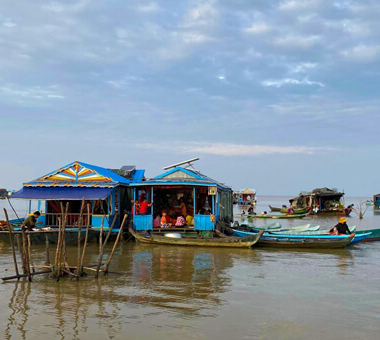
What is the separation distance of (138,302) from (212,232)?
8.49 meters

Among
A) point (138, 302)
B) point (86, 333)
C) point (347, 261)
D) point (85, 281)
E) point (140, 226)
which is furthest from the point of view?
point (140, 226)

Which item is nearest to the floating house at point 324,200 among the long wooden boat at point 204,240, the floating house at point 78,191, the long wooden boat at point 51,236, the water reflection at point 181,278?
the long wooden boat at point 204,240

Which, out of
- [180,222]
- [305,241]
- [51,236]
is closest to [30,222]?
[51,236]

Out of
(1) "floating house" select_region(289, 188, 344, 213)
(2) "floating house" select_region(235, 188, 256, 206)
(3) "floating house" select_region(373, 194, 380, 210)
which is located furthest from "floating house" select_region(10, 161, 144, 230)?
(2) "floating house" select_region(235, 188, 256, 206)

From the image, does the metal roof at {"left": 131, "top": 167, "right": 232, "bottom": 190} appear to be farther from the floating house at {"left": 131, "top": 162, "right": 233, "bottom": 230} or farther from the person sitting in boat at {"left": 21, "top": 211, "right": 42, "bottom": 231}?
the person sitting in boat at {"left": 21, "top": 211, "right": 42, "bottom": 231}

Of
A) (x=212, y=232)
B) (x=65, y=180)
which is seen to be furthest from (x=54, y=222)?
(x=212, y=232)

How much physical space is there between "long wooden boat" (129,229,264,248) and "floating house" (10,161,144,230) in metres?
1.59

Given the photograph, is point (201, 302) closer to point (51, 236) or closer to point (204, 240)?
point (204, 240)

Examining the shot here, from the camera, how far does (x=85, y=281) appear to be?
920cm

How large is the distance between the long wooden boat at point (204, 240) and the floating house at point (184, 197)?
31.4 inches

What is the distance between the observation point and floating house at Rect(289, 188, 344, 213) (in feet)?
136

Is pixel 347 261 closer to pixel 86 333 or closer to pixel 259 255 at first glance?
pixel 259 255

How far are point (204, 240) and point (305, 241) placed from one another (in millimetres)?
3705

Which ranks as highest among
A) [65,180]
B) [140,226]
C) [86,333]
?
[65,180]
